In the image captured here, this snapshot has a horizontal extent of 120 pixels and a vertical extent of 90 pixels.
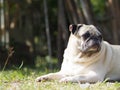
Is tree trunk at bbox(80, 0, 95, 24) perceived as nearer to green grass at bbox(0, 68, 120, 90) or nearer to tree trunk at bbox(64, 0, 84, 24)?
tree trunk at bbox(64, 0, 84, 24)

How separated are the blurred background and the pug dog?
6509 mm

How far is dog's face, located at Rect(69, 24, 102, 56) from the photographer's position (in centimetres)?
875

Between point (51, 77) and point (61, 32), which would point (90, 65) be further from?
point (61, 32)

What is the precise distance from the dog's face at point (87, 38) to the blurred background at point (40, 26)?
6551 mm

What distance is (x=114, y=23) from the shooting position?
655 inches

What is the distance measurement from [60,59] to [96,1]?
8.69 meters

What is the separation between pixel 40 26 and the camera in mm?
21906

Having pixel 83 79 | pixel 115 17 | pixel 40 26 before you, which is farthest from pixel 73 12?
pixel 83 79

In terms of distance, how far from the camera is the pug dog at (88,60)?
28.8ft

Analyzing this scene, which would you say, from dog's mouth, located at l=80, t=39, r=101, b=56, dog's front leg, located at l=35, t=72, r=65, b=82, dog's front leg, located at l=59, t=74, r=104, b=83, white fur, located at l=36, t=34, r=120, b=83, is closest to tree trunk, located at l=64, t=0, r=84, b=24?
white fur, located at l=36, t=34, r=120, b=83

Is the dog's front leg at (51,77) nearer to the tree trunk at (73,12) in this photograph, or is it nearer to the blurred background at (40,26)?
the blurred background at (40,26)

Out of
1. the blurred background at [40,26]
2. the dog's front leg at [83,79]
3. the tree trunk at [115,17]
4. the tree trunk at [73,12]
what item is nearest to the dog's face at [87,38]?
the dog's front leg at [83,79]

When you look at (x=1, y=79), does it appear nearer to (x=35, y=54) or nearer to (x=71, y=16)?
(x=71, y=16)

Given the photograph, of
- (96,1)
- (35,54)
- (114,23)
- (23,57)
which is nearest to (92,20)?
(114,23)
